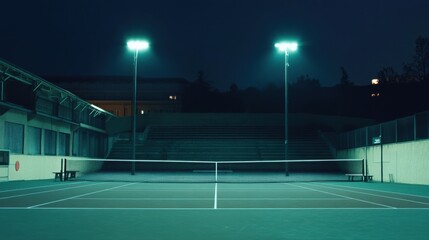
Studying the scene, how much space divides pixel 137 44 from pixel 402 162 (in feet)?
56.7

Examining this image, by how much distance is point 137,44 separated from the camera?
111 ft

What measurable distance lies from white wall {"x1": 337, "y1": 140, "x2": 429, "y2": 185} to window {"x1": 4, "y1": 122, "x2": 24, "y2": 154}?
1984 centimetres

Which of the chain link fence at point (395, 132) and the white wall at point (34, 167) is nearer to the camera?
the chain link fence at point (395, 132)

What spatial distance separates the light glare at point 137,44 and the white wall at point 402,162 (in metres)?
15.2

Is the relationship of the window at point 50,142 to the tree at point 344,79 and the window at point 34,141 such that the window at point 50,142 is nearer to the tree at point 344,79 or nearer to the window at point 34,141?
the window at point 34,141

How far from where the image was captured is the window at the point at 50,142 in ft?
108

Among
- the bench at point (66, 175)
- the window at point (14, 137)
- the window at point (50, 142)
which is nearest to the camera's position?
the window at point (14, 137)

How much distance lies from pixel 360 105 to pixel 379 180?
46.7m

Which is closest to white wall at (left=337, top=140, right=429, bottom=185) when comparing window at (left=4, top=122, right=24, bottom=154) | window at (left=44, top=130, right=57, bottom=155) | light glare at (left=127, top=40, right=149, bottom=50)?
light glare at (left=127, top=40, right=149, bottom=50)

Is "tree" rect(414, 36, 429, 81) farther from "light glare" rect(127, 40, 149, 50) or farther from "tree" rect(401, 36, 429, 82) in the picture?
"light glare" rect(127, 40, 149, 50)

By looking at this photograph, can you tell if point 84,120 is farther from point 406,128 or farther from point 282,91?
point 282,91

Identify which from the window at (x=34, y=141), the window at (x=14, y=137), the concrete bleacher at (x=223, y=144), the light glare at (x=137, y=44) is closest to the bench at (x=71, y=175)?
the window at (x=34, y=141)

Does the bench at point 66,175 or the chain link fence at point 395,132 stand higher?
the chain link fence at point 395,132

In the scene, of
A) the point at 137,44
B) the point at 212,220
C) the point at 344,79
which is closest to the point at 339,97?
the point at 344,79
